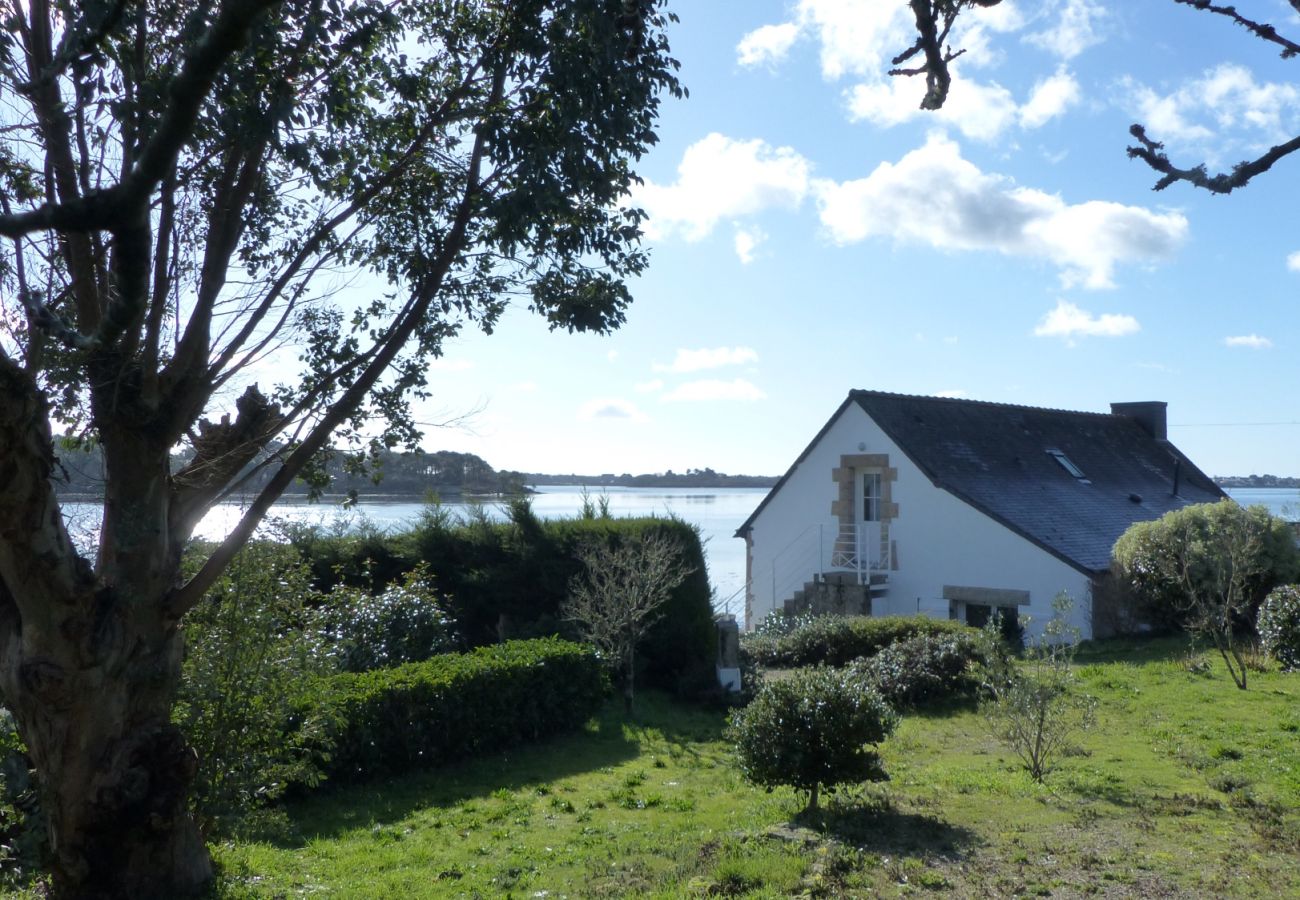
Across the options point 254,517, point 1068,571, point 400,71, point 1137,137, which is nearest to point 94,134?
point 400,71

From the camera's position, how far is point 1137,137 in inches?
214

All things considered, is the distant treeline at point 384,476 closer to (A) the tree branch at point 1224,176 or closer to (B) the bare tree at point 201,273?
(B) the bare tree at point 201,273

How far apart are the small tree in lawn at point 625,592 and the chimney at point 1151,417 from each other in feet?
71.7

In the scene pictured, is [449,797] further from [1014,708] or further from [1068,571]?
[1068,571]

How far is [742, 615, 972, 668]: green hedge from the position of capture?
1689cm

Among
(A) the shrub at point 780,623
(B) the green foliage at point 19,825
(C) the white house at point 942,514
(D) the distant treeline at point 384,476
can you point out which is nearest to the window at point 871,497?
(C) the white house at point 942,514

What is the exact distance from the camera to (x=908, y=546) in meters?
23.1

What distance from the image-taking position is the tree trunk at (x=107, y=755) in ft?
18.5

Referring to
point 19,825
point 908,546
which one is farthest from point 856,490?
point 19,825

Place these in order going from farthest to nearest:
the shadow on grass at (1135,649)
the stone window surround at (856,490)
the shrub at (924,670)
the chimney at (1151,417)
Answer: the chimney at (1151,417), the stone window surround at (856,490), the shadow on grass at (1135,649), the shrub at (924,670)

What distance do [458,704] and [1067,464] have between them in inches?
785

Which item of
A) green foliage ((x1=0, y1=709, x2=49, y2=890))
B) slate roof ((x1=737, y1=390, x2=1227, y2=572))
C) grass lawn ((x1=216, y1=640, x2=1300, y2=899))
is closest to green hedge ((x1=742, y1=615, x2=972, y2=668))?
grass lawn ((x1=216, y1=640, x2=1300, y2=899))

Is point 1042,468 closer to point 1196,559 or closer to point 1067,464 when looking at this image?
point 1067,464

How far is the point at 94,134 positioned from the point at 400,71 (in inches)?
74.5
